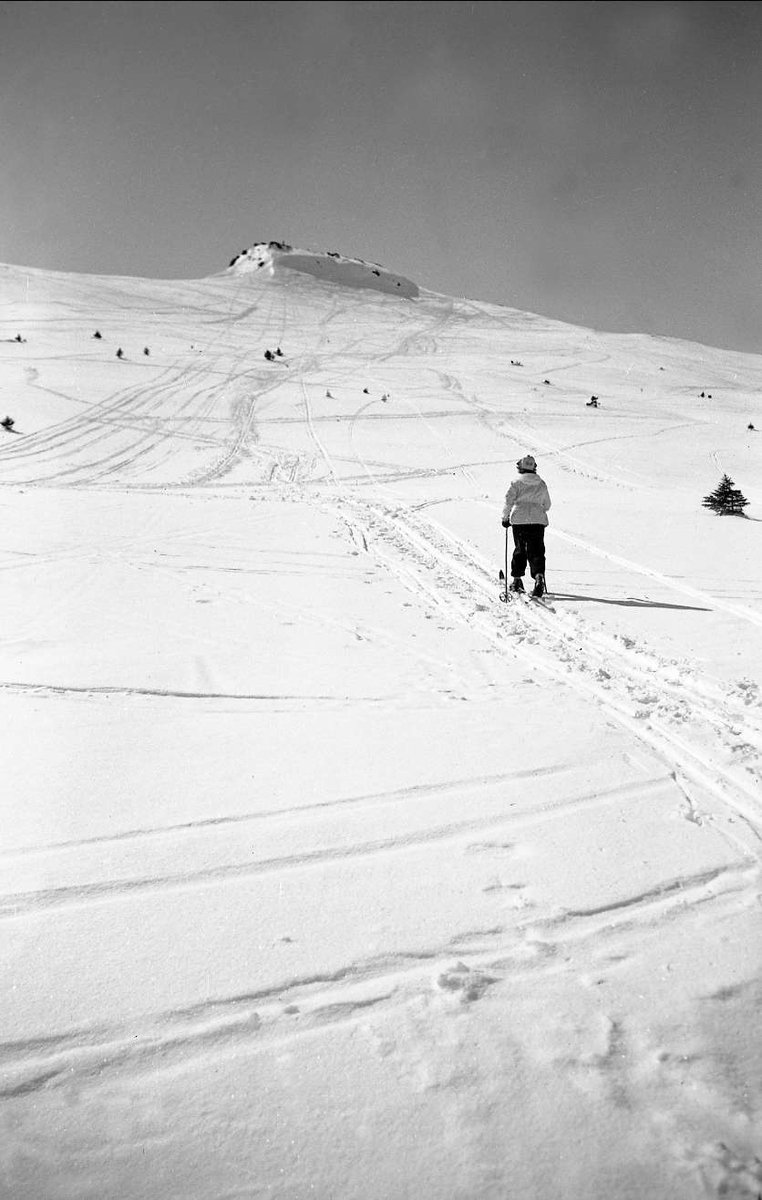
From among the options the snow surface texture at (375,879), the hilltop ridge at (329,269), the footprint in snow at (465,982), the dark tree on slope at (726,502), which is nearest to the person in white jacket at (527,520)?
the snow surface texture at (375,879)

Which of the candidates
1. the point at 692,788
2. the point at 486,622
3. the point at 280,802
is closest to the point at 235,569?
the point at 486,622

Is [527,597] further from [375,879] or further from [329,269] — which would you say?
[329,269]

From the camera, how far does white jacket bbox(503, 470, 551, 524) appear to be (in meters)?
7.93

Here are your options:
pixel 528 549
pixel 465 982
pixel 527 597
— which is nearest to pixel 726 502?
pixel 528 549

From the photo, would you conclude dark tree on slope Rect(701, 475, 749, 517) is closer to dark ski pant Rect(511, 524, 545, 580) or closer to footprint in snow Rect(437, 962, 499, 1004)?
dark ski pant Rect(511, 524, 545, 580)

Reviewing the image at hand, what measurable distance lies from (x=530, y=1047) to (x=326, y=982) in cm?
64

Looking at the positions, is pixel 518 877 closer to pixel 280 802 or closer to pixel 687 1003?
pixel 687 1003

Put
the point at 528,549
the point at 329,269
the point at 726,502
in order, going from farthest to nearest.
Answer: the point at 329,269 → the point at 726,502 → the point at 528,549

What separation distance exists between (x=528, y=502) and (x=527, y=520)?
0.22 metres

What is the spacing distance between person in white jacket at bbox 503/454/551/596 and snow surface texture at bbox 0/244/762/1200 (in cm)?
41

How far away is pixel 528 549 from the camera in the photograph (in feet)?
25.8

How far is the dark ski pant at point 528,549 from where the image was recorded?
780 cm

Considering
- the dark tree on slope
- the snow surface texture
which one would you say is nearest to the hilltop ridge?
the dark tree on slope

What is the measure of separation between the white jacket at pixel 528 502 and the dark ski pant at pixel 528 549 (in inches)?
3.9
